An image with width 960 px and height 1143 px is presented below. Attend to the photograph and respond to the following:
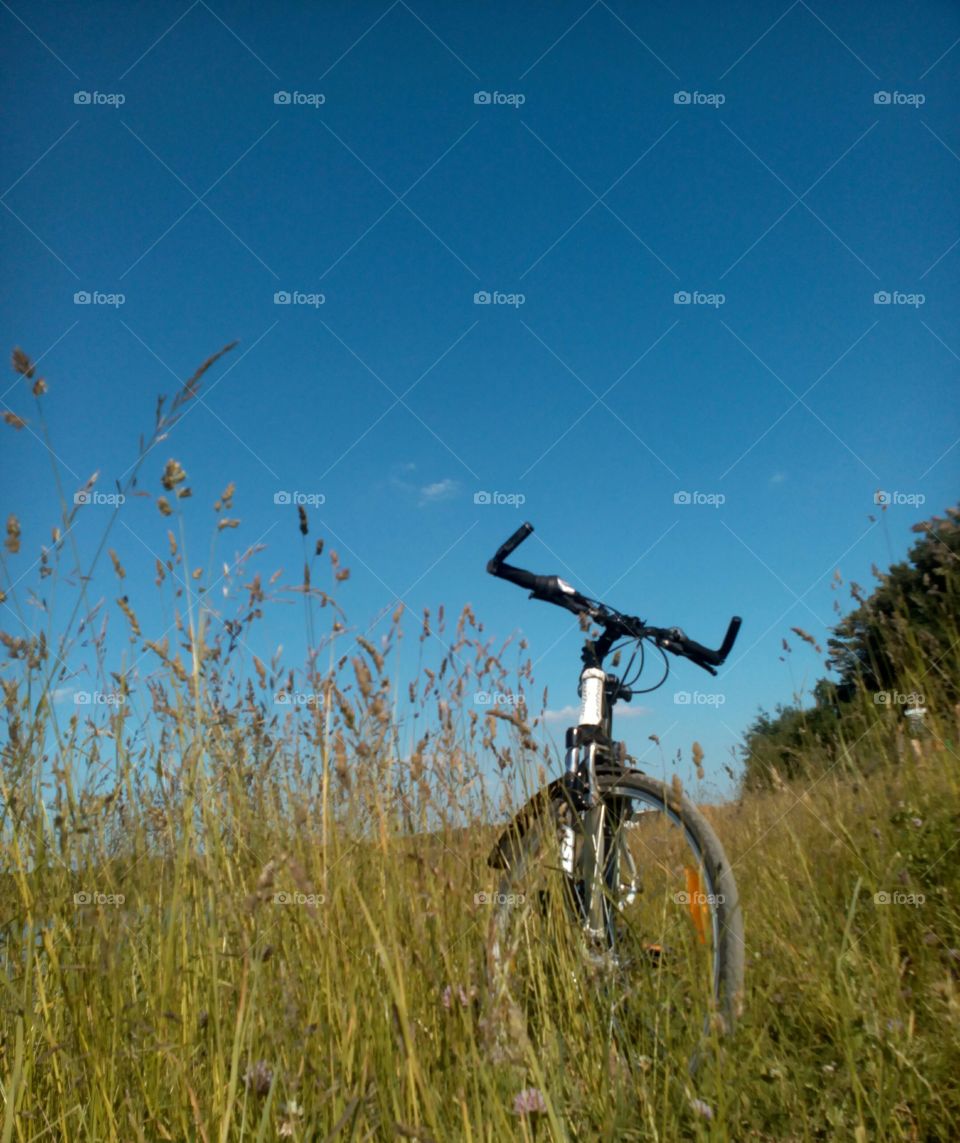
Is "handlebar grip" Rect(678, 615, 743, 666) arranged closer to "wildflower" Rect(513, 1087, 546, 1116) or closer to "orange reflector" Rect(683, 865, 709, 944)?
"orange reflector" Rect(683, 865, 709, 944)

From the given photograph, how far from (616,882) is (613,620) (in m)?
0.94

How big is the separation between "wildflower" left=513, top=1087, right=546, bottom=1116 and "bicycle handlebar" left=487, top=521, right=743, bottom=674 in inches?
76.2

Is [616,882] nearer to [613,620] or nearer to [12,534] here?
[613,620]

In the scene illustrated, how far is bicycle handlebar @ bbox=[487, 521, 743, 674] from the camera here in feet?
11.1

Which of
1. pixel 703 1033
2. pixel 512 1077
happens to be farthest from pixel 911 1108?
pixel 512 1077

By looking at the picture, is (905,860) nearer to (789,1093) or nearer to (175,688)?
(789,1093)

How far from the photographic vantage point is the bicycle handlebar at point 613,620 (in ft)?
11.1

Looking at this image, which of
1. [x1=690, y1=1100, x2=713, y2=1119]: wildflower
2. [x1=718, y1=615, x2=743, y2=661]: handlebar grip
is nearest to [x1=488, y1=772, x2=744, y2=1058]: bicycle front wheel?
→ [x1=690, y1=1100, x2=713, y2=1119]: wildflower

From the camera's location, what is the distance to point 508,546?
356 cm

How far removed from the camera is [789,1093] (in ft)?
6.49

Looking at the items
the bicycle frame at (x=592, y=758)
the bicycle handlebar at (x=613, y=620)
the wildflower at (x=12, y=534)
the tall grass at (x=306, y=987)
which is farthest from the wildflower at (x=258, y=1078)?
the bicycle handlebar at (x=613, y=620)

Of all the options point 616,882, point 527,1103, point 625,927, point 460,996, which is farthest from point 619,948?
point 527,1103

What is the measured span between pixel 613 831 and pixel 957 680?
226 centimetres

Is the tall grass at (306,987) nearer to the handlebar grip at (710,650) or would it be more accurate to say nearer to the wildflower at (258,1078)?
the wildflower at (258,1078)
